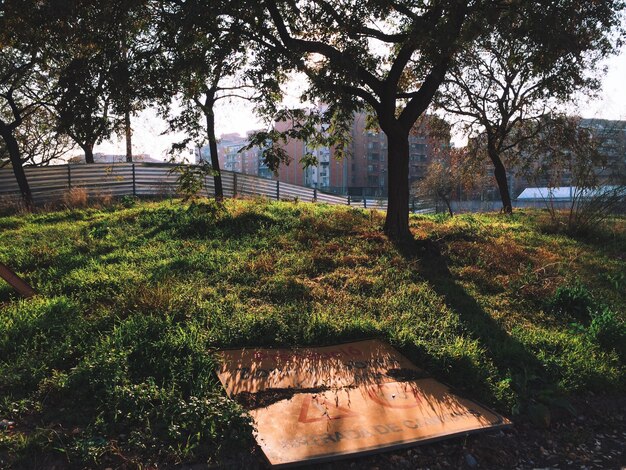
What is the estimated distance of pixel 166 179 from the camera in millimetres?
20609

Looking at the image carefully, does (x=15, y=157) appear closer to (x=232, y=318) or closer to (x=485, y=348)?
(x=232, y=318)

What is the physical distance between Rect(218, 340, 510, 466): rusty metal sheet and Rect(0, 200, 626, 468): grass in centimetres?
22

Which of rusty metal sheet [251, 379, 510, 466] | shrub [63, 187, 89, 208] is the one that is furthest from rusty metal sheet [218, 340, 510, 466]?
shrub [63, 187, 89, 208]

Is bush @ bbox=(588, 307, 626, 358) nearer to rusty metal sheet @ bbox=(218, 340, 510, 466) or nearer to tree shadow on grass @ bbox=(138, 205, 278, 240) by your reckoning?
rusty metal sheet @ bbox=(218, 340, 510, 466)

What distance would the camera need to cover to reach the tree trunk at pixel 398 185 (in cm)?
921

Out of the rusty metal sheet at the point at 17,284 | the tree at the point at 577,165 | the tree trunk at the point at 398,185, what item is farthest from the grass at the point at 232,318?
the tree at the point at 577,165

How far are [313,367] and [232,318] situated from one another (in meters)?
1.11

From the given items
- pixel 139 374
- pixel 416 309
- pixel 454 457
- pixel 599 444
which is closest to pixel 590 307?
pixel 416 309

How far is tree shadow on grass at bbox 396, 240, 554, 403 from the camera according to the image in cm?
409

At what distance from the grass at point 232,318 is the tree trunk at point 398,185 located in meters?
0.43

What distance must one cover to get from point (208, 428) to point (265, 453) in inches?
17.3

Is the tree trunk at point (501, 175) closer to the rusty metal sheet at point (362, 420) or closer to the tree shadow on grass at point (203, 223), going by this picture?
the tree shadow on grass at point (203, 223)

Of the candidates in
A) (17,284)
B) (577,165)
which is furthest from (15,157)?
(577,165)

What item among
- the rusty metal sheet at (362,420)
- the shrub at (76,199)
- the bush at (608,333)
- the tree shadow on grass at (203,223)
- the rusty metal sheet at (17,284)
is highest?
the shrub at (76,199)
